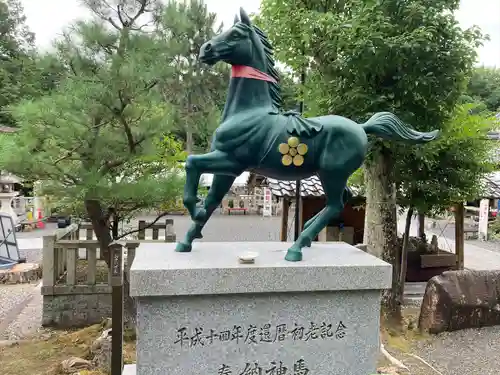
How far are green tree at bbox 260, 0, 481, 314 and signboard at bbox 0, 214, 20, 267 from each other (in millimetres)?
7072

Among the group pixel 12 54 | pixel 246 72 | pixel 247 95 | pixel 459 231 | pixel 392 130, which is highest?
pixel 12 54

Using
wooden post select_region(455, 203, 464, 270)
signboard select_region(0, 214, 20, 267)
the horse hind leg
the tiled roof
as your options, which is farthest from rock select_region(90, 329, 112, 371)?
wooden post select_region(455, 203, 464, 270)

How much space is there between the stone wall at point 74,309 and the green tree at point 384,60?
421 cm

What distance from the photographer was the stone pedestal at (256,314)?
256 cm

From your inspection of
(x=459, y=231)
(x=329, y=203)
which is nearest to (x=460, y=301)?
(x=459, y=231)

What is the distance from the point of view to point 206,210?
3037 mm

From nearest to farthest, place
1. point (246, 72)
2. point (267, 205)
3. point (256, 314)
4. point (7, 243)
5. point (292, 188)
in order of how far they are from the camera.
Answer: point (256, 314), point (246, 72), point (292, 188), point (7, 243), point (267, 205)

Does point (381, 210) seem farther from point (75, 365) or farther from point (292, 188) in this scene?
point (75, 365)

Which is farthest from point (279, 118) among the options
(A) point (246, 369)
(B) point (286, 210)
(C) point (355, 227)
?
(C) point (355, 227)

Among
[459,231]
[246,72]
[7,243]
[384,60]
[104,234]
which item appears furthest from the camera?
[7,243]

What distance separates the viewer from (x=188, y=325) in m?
2.61

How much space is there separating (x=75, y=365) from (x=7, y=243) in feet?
19.6

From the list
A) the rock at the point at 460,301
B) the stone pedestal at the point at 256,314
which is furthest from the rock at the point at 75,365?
the rock at the point at 460,301

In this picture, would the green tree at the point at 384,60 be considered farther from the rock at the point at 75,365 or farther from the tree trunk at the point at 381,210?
the rock at the point at 75,365
